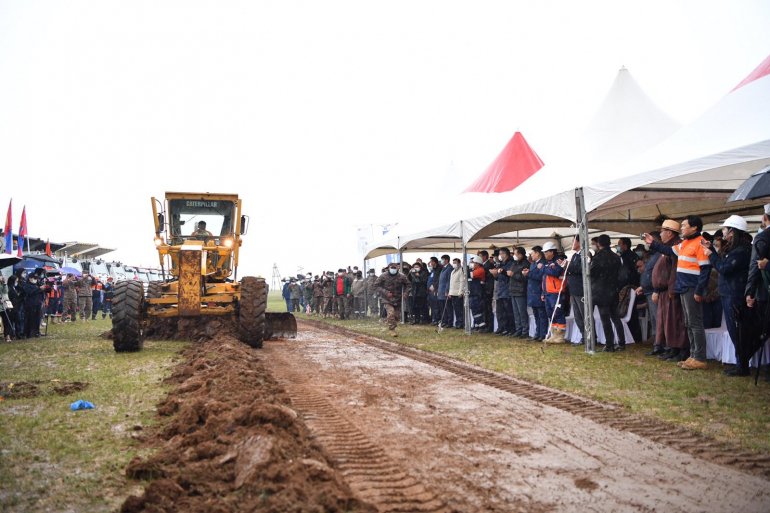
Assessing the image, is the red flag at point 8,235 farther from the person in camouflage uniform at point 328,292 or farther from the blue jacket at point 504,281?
the blue jacket at point 504,281

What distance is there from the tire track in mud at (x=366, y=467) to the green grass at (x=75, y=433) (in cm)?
136

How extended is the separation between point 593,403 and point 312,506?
394 centimetres

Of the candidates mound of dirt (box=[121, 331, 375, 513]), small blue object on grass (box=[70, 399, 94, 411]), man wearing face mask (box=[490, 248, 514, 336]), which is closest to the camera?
mound of dirt (box=[121, 331, 375, 513])

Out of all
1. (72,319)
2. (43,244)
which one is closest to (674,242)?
(72,319)

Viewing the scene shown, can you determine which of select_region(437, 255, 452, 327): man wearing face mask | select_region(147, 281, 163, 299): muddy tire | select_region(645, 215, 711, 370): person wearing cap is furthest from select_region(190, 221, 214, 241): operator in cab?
select_region(645, 215, 711, 370): person wearing cap

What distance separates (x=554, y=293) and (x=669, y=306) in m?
2.96

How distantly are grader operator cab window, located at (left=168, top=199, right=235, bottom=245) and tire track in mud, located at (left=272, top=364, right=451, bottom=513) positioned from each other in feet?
25.4

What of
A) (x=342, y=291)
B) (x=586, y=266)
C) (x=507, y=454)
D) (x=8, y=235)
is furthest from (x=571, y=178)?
(x=8, y=235)

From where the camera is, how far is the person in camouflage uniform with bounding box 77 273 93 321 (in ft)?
79.3

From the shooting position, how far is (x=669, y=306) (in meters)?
9.17

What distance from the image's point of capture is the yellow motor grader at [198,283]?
10820 millimetres

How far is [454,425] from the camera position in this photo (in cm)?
531

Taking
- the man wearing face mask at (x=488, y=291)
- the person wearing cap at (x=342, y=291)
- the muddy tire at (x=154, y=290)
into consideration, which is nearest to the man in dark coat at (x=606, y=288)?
the man wearing face mask at (x=488, y=291)

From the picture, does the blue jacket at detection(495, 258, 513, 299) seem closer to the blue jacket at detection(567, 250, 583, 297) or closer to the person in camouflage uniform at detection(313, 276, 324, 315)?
the blue jacket at detection(567, 250, 583, 297)
